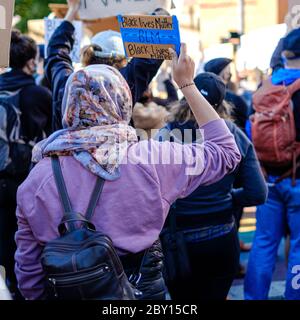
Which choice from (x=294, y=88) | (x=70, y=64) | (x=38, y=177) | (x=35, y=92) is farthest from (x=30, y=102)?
(x=38, y=177)

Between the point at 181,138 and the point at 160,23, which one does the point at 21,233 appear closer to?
the point at 160,23

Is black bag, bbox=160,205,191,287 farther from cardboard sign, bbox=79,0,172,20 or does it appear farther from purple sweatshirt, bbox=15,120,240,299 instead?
cardboard sign, bbox=79,0,172,20

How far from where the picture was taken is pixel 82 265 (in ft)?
7.89

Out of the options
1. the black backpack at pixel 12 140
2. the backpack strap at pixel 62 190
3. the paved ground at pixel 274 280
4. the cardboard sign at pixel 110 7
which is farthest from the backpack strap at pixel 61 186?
the paved ground at pixel 274 280

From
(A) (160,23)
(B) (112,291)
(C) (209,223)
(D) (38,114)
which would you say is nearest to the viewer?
(B) (112,291)

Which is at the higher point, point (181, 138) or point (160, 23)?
point (160, 23)

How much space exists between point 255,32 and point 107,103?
3693 millimetres

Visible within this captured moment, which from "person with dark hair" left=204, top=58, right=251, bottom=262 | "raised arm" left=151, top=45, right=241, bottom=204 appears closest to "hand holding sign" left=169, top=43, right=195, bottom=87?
"raised arm" left=151, top=45, right=241, bottom=204

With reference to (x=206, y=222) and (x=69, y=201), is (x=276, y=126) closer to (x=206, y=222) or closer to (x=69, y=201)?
(x=206, y=222)

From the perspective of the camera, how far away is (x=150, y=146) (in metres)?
2.64

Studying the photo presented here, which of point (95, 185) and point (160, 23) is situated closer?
point (95, 185)

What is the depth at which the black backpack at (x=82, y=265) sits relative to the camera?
2412mm

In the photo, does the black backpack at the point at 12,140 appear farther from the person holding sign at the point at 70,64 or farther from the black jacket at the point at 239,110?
the black jacket at the point at 239,110
